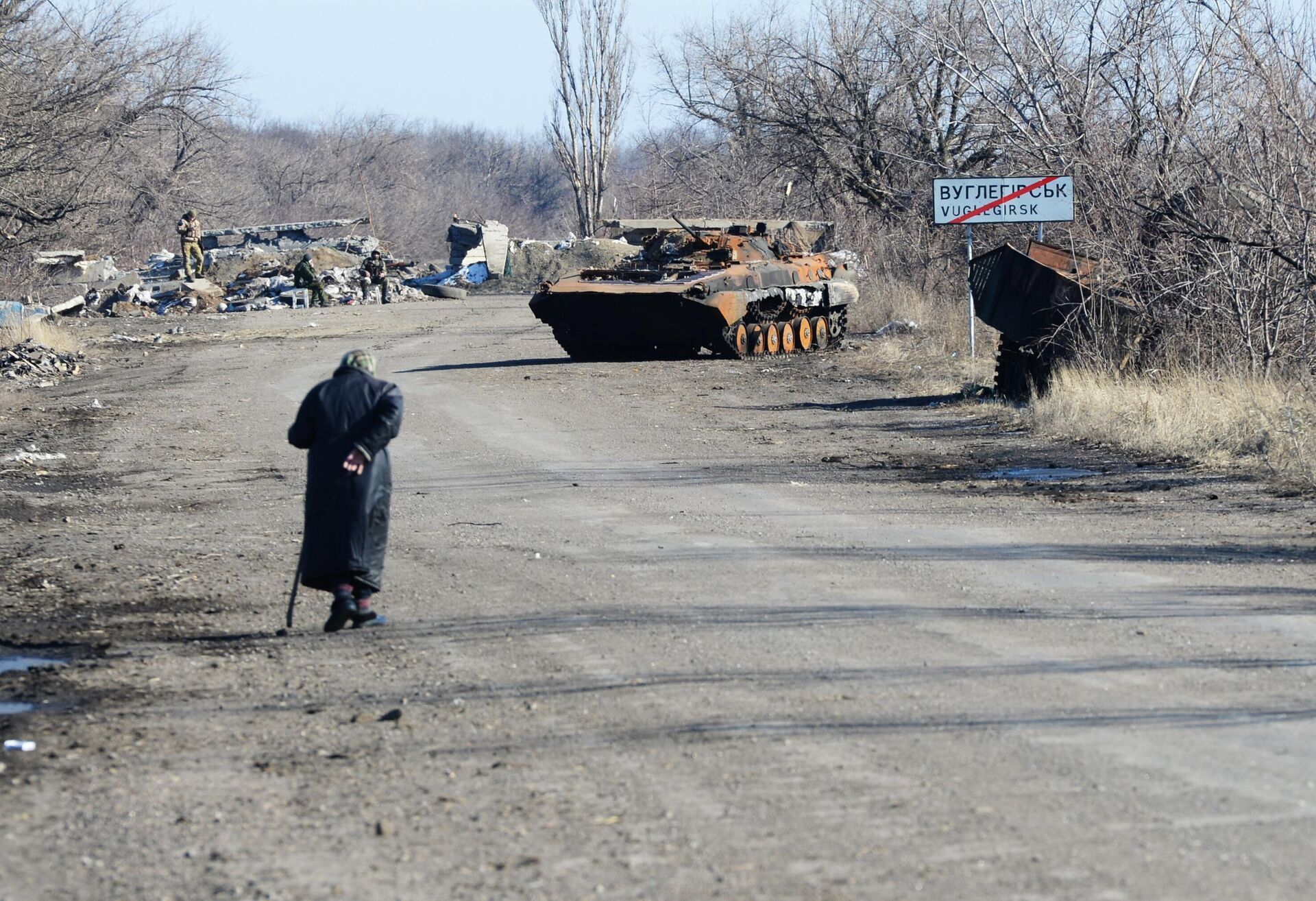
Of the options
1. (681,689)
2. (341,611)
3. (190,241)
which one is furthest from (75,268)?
(681,689)

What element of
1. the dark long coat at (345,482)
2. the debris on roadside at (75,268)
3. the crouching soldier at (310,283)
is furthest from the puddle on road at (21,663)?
the debris on roadside at (75,268)

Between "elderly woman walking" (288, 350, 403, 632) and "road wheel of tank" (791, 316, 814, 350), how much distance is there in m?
17.3

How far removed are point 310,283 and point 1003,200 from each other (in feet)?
80.8

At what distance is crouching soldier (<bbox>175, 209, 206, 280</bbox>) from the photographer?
138 feet

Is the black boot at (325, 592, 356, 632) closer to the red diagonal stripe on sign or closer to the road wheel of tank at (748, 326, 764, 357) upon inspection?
the red diagonal stripe on sign

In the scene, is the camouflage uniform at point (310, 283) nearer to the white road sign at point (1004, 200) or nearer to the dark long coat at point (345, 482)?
the white road sign at point (1004, 200)

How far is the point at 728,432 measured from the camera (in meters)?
15.0

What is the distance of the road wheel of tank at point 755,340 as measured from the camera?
2338 centimetres

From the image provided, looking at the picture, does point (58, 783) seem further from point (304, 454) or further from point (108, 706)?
point (304, 454)

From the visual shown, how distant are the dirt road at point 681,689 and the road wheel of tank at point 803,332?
11.6 meters

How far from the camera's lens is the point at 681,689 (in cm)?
599

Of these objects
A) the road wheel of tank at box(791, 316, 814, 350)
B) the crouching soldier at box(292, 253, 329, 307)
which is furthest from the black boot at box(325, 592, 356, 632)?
the crouching soldier at box(292, 253, 329, 307)

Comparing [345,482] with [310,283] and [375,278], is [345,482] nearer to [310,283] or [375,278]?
[310,283]

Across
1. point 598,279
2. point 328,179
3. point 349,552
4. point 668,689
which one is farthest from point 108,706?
point 328,179
